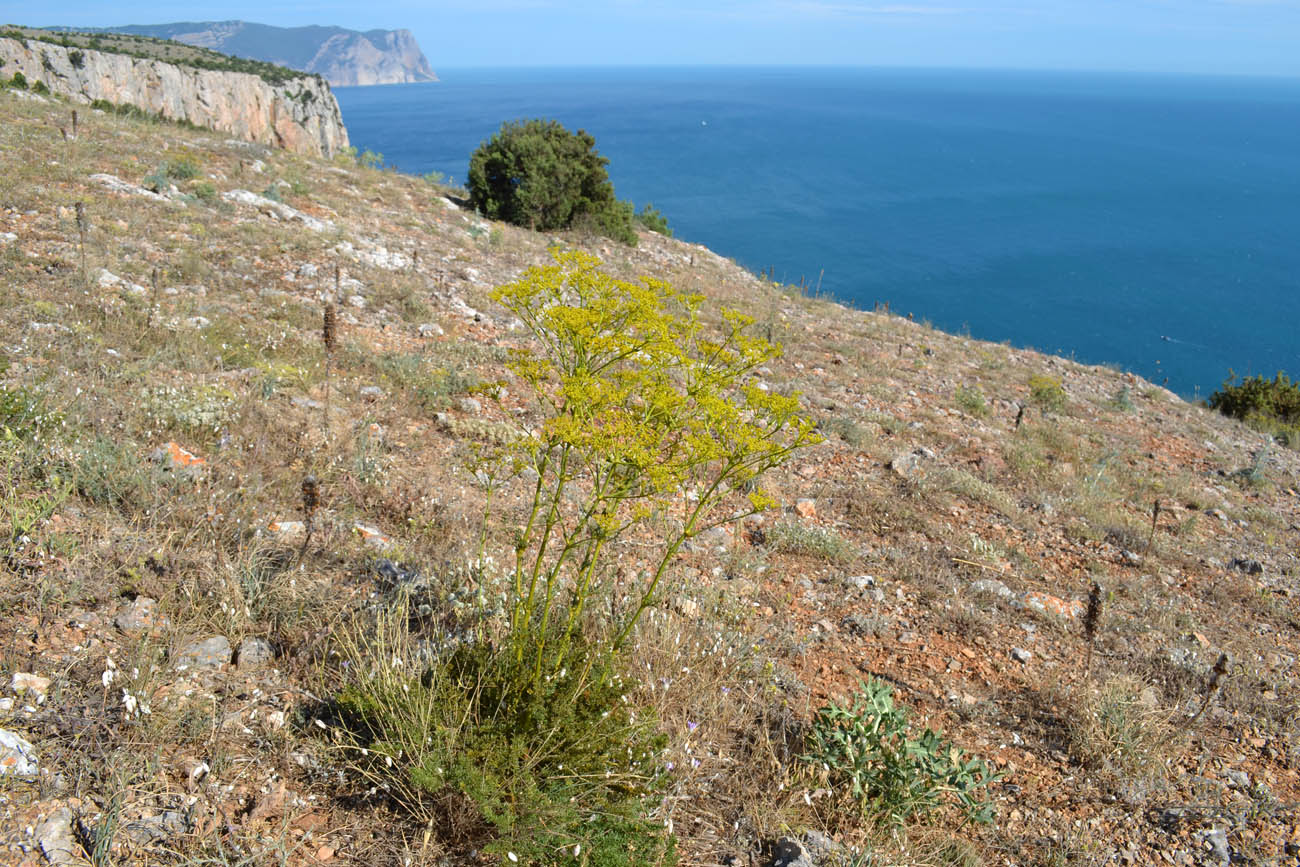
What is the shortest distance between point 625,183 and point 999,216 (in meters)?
41.6

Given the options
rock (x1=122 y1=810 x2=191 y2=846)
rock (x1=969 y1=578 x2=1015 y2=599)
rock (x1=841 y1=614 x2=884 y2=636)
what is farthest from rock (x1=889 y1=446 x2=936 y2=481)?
rock (x1=122 y1=810 x2=191 y2=846)

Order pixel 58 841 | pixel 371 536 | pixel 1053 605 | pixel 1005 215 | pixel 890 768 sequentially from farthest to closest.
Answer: pixel 1005 215
pixel 1053 605
pixel 371 536
pixel 890 768
pixel 58 841

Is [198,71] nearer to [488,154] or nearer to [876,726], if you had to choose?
[488,154]

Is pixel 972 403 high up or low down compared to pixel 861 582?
up

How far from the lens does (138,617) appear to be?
3.07 m

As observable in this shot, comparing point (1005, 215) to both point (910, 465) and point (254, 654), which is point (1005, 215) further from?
point (254, 654)

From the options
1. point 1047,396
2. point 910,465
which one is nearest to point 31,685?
point 910,465

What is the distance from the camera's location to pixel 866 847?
2.73m

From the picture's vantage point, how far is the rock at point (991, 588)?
5166mm

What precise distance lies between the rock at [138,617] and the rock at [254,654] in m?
0.37

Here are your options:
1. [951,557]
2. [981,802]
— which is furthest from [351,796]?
[951,557]

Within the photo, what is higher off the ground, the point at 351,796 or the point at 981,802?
the point at 351,796

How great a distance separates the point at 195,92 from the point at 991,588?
139ft

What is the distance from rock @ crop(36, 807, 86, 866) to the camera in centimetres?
207
